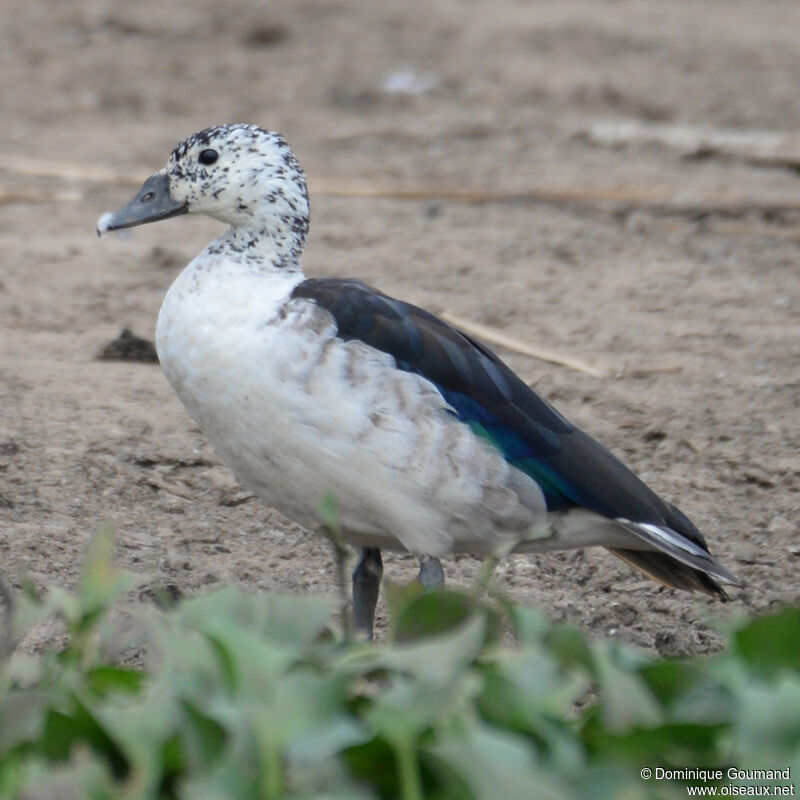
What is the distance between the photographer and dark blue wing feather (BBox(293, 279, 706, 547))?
374 centimetres

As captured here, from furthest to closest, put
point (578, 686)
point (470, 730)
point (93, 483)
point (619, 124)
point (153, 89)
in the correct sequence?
point (153, 89)
point (619, 124)
point (93, 483)
point (578, 686)
point (470, 730)

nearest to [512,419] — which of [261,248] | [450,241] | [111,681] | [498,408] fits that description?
[498,408]

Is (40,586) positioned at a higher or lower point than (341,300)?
lower

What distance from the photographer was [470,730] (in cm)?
254

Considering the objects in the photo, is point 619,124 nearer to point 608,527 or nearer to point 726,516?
point 726,516

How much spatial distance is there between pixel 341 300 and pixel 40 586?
110 centimetres

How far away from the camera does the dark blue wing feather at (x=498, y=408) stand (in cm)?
374

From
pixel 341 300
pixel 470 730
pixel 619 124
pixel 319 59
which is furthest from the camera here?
pixel 319 59

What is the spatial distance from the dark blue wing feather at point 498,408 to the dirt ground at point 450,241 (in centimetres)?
50

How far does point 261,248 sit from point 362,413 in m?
0.58

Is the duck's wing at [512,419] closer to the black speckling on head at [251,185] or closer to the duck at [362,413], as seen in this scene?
the duck at [362,413]

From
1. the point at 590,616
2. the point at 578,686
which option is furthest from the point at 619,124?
the point at 578,686

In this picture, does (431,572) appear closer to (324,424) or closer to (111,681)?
(324,424)

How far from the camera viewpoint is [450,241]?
7.20 m
